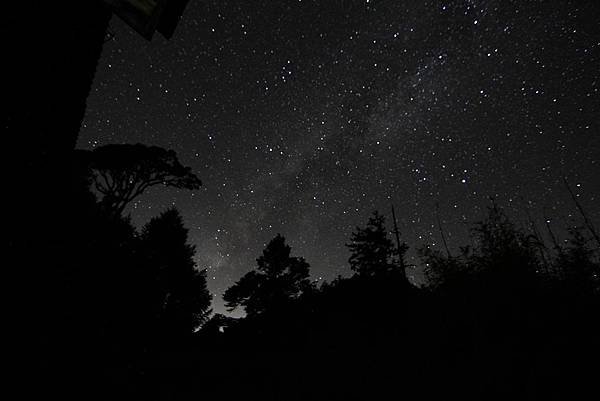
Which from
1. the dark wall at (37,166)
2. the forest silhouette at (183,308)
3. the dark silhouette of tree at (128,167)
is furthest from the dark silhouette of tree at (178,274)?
the dark wall at (37,166)

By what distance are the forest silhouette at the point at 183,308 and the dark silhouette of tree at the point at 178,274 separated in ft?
0.44

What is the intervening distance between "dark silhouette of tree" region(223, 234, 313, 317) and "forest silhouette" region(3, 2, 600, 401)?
123mm

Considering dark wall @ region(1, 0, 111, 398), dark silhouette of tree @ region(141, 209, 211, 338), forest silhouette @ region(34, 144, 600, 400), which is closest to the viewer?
dark wall @ region(1, 0, 111, 398)

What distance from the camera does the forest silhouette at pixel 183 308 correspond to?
3.63ft

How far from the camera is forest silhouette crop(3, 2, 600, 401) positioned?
111 centimetres

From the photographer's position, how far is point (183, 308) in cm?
2298

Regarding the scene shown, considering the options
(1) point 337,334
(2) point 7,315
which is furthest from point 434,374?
(2) point 7,315

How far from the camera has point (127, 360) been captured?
13719mm

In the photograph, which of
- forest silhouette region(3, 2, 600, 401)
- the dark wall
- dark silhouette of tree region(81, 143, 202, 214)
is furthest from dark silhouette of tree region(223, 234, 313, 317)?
the dark wall

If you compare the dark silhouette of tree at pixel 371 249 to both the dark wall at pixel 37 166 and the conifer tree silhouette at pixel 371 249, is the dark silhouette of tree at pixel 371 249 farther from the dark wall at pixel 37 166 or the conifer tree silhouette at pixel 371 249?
the dark wall at pixel 37 166

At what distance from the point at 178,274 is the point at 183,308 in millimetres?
2690

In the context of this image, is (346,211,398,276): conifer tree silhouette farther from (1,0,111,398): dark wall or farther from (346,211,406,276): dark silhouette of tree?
(1,0,111,398): dark wall

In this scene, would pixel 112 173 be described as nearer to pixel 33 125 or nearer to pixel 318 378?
pixel 318 378

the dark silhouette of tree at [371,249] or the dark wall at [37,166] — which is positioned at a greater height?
the dark silhouette of tree at [371,249]
